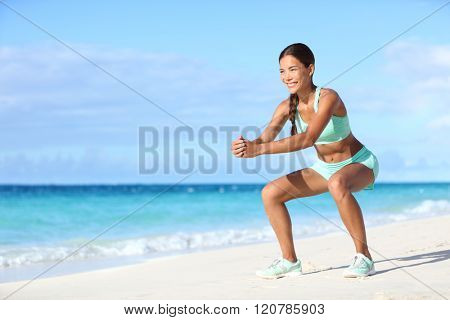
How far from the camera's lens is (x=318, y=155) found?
478 centimetres

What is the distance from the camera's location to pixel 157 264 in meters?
6.27

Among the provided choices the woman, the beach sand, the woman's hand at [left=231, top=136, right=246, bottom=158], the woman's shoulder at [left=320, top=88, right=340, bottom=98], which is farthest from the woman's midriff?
the beach sand

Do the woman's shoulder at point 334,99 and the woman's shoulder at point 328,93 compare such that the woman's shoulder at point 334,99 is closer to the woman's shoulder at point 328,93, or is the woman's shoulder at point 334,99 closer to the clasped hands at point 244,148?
the woman's shoulder at point 328,93

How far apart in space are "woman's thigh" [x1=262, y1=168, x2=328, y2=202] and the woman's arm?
343mm

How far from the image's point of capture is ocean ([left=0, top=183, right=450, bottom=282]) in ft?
26.2

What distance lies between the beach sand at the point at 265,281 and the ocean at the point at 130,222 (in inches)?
39.5

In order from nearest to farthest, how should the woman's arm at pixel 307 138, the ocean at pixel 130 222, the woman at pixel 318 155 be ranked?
1. the woman's arm at pixel 307 138
2. the woman at pixel 318 155
3. the ocean at pixel 130 222

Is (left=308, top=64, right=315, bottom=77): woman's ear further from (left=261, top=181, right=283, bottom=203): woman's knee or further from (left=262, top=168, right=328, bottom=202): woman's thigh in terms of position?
(left=261, top=181, right=283, bottom=203): woman's knee

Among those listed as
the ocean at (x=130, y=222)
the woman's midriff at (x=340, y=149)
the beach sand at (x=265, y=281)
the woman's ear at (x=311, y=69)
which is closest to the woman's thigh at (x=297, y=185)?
the woman's midriff at (x=340, y=149)

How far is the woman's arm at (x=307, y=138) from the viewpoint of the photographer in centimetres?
430

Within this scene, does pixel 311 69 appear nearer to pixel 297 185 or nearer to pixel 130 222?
pixel 297 185

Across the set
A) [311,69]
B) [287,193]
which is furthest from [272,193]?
[311,69]
